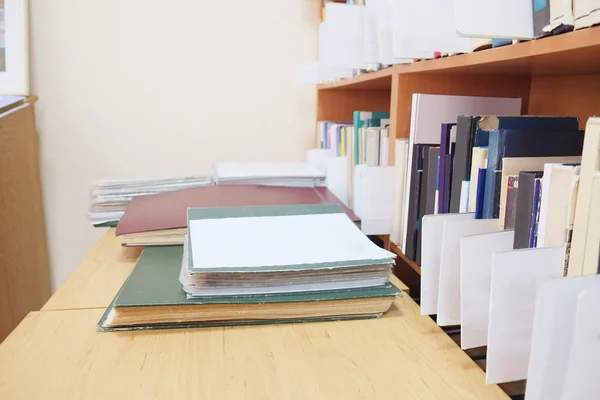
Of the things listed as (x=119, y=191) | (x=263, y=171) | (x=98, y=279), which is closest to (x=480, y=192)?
(x=98, y=279)

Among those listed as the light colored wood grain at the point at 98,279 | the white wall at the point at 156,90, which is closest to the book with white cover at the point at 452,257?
the light colored wood grain at the point at 98,279

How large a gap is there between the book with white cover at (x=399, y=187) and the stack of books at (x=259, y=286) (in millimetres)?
172

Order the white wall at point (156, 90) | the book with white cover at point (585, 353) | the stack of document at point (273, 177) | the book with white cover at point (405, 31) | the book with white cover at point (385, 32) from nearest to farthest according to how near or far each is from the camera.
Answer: the book with white cover at point (585, 353), the book with white cover at point (405, 31), the book with white cover at point (385, 32), the stack of document at point (273, 177), the white wall at point (156, 90)

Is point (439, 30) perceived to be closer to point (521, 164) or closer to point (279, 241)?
point (521, 164)

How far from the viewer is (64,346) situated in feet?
2.12

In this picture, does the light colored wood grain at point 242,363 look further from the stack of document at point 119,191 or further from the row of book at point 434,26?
the stack of document at point 119,191

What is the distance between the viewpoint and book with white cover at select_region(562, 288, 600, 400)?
40cm

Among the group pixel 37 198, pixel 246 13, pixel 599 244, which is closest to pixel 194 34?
pixel 246 13

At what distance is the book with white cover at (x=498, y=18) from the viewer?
54 cm

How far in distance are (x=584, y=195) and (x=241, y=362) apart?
43cm

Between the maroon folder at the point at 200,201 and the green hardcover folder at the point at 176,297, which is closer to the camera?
the green hardcover folder at the point at 176,297

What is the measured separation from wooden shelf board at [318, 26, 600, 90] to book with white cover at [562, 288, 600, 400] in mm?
236

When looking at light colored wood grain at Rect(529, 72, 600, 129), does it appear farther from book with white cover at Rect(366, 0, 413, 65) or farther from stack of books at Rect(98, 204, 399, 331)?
stack of books at Rect(98, 204, 399, 331)

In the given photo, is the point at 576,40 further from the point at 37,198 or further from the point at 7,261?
the point at 37,198
